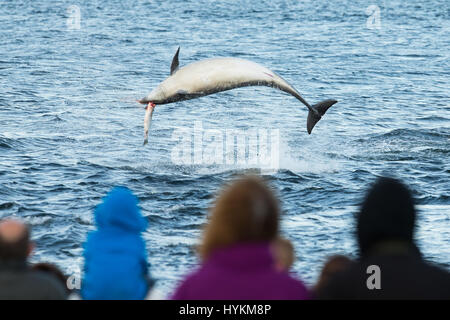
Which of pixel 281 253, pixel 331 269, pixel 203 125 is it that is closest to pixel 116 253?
pixel 331 269

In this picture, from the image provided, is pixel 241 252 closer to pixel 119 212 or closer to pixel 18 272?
pixel 18 272

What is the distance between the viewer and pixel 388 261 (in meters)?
5.95

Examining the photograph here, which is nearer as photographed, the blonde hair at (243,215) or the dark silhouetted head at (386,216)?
the blonde hair at (243,215)

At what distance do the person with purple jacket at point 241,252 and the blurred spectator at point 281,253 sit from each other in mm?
42

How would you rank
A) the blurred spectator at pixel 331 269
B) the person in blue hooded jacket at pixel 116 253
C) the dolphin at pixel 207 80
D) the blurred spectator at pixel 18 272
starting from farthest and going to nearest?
the dolphin at pixel 207 80, the person in blue hooded jacket at pixel 116 253, the blurred spectator at pixel 18 272, the blurred spectator at pixel 331 269

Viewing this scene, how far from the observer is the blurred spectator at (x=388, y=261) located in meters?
5.76

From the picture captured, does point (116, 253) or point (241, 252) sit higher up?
point (241, 252)

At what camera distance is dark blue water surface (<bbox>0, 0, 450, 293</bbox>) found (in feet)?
55.5

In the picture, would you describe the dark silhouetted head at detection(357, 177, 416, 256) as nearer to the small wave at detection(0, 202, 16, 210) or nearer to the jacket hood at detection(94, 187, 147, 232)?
the jacket hood at detection(94, 187, 147, 232)

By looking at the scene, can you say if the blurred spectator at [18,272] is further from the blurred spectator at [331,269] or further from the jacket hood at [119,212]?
the blurred spectator at [331,269]

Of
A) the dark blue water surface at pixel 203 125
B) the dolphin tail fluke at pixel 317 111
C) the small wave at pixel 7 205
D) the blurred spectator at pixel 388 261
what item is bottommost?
the dark blue water surface at pixel 203 125

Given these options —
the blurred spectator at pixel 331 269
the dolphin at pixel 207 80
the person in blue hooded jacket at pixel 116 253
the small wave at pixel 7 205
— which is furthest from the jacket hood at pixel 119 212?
the small wave at pixel 7 205

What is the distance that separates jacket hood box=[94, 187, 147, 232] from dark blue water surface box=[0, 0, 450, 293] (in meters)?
5.95

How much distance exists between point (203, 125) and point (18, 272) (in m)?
22.1
